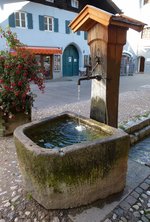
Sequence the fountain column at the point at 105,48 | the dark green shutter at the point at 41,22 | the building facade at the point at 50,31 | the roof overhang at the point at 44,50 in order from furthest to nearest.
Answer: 1. the dark green shutter at the point at 41,22
2. the roof overhang at the point at 44,50
3. the building facade at the point at 50,31
4. the fountain column at the point at 105,48

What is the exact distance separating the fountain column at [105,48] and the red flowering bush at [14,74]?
123 centimetres

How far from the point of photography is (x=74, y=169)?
1.62 m

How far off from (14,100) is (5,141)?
75cm

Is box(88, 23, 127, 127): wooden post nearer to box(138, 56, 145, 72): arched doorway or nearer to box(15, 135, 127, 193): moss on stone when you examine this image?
box(15, 135, 127, 193): moss on stone

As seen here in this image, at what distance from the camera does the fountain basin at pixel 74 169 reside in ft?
5.14

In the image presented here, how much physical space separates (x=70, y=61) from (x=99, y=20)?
1362 cm

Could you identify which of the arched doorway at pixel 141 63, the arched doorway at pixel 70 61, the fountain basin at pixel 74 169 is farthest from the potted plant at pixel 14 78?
the arched doorway at pixel 141 63

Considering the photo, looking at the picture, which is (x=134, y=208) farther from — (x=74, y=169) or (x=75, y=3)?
(x=75, y=3)

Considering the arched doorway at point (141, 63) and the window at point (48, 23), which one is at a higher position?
the window at point (48, 23)

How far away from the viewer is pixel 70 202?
1.76m

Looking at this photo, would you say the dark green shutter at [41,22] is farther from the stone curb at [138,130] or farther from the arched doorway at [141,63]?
the arched doorway at [141,63]

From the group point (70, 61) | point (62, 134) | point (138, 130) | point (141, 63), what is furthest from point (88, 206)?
point (141, 63)

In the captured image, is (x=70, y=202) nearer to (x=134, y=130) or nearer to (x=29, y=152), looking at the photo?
(x=29, y=152)

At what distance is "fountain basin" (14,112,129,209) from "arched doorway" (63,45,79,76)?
13588mm
